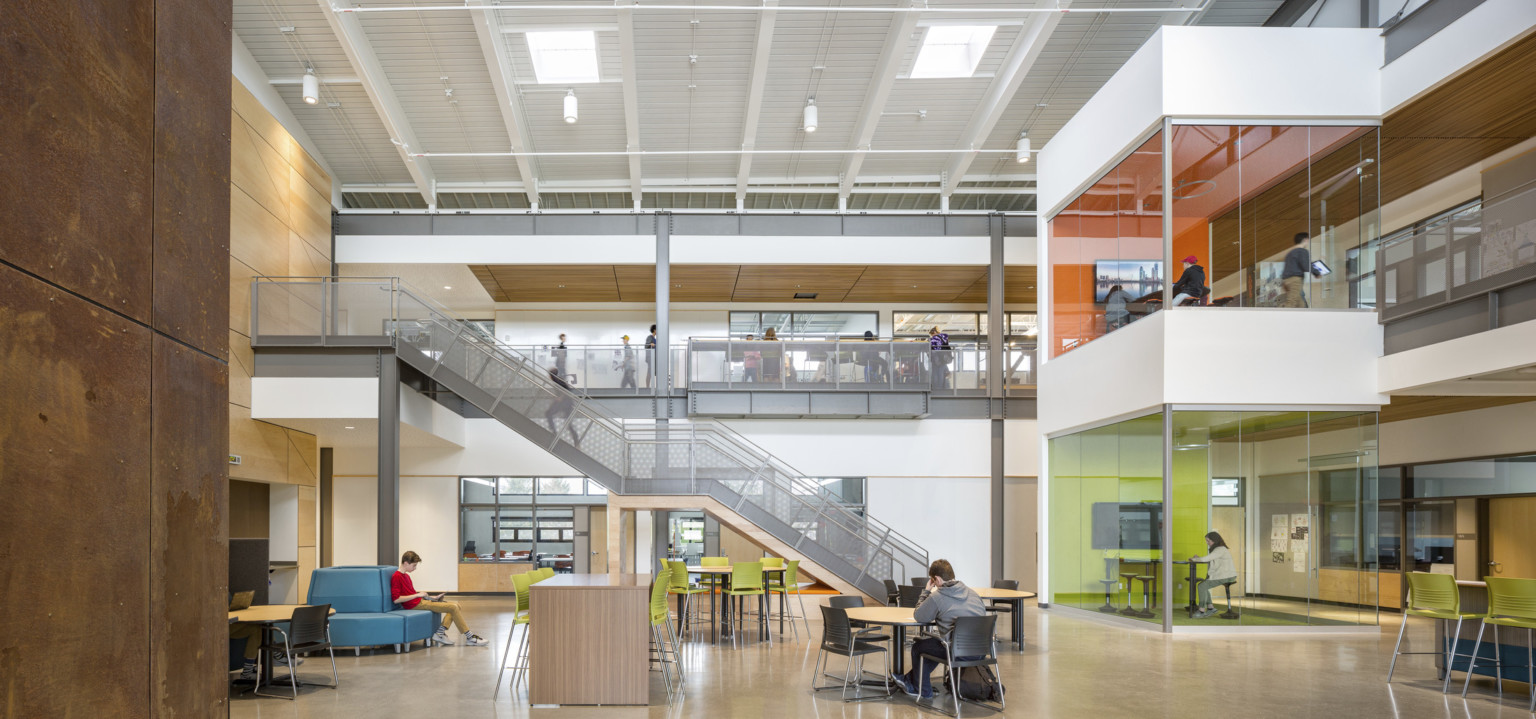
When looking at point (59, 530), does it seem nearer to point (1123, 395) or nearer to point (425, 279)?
point (1123, 395)

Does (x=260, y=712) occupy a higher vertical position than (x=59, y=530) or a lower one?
lower

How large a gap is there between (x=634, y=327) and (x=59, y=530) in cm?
2044

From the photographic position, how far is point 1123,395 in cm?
1320

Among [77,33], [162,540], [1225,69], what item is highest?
[1225,69]

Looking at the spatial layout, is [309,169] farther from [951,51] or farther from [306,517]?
[951,51]

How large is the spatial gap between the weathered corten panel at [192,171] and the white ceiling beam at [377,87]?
11.4 m

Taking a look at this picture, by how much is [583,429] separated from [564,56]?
5.99m

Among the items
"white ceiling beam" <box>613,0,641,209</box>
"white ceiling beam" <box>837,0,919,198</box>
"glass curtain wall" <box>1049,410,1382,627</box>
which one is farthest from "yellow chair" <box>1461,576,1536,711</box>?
"white ceiling beam" <box>613,0,641,209</box>

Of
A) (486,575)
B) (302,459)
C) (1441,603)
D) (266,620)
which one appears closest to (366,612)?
(266,620)

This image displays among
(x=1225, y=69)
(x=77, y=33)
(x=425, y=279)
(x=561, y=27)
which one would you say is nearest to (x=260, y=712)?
(x=77, y=33)

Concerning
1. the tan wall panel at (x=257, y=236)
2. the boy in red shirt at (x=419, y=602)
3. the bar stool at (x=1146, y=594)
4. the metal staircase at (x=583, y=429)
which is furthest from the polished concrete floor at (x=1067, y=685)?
the tan wall panel at (x=257, y=236)

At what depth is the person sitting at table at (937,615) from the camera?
7941 millimetres

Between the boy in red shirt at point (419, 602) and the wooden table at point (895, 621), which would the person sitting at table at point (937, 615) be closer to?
the wooden table at point (895, 621)

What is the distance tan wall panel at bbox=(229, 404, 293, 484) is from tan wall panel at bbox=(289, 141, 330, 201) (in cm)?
473
